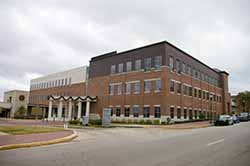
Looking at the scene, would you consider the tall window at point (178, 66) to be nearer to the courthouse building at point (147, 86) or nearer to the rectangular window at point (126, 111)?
the courthouse building at point (147, 86)

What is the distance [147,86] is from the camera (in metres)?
44.1

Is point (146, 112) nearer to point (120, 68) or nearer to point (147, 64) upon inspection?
point (147, 64)

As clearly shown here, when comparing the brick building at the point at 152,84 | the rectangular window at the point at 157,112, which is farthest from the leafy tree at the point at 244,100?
the rectangular window at the point at 157,112

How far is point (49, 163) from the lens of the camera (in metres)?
8.64

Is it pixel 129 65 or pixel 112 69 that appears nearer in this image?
pixel 129 65

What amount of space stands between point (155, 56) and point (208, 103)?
21.1 metres

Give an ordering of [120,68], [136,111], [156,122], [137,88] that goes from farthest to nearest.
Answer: [120,68] → [137,88] → [136,111] → [156,122]

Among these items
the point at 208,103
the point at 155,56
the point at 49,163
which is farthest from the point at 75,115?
the point at 49,163

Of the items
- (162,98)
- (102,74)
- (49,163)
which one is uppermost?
(102,74)

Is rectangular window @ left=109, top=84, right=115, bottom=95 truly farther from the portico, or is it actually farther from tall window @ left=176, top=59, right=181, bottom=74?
tall window @ left=176, top=59, right=181, bottom=74

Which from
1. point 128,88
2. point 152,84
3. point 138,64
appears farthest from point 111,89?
point 152,84

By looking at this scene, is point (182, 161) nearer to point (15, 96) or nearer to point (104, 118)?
point (104, 118)

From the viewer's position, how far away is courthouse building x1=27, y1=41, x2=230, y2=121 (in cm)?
4247

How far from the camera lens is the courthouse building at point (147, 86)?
42469 mm
